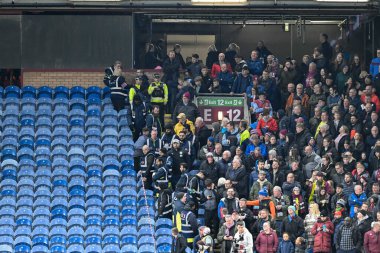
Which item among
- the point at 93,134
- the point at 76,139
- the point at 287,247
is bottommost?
the point at 287,247

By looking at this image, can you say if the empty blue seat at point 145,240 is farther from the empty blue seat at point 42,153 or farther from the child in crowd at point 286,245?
the empty blue seat at point 42,153

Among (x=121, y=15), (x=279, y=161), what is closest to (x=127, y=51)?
(x=121, y=15)

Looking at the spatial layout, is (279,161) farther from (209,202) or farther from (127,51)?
(127,51)

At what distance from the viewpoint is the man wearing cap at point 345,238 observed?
115 ft

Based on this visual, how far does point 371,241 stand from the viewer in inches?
1368

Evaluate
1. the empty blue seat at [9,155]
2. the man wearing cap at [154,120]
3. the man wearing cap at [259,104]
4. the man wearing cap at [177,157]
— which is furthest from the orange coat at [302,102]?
the empty blue seat at [9,155]

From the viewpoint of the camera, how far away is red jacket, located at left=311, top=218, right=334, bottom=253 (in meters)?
35.1

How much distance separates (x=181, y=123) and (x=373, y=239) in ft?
21.2

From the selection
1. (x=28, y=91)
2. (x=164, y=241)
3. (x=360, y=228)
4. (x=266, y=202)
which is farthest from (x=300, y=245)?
(x=28, y=91)

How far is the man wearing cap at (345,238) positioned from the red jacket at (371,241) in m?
0.34

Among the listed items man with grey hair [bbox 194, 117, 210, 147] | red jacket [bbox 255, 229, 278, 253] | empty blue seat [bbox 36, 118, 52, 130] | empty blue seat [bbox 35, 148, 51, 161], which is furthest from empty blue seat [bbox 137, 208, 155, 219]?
empty blue seat [bbox 36, 118, 52, 130]

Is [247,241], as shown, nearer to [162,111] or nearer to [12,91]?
[162,111]

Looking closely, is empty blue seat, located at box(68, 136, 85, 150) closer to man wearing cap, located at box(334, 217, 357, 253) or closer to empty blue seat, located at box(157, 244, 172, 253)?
empty blue seat, located at box(157, 244, 172, 253)

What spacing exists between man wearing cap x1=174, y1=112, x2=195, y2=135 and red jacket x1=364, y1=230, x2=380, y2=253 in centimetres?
617
